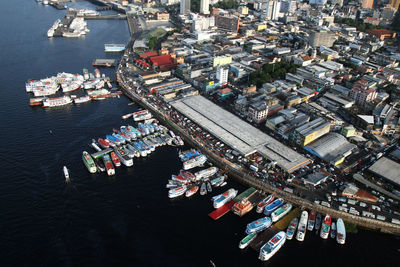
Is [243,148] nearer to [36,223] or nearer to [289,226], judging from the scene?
[289,226]

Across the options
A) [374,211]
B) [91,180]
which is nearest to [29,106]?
[91,180]

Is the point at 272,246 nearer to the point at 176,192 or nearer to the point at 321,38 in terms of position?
the point at 176,192

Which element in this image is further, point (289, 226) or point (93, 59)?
point (93, 59)

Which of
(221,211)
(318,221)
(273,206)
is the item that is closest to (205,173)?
(221,211)

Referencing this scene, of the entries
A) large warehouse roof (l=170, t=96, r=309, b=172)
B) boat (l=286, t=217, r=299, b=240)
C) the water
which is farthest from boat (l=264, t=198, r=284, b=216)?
large warehouse roof (l=170, t=96, r=309, b=172)

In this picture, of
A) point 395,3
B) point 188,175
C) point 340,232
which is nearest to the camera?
point 340,232

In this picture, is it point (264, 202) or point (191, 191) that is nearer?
point (264, 202)

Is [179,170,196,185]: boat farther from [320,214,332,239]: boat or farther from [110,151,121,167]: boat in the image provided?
[320,214,332,239]: boat
